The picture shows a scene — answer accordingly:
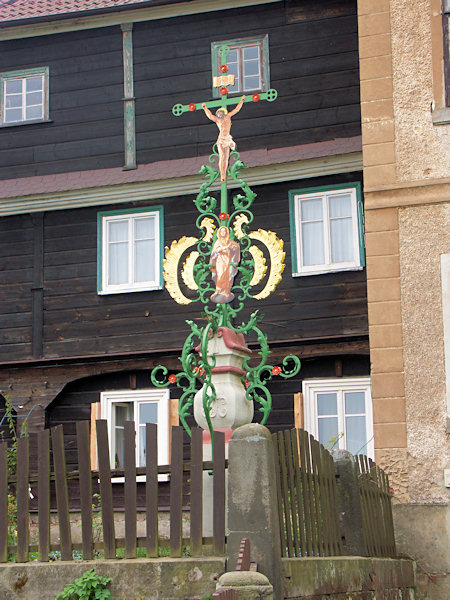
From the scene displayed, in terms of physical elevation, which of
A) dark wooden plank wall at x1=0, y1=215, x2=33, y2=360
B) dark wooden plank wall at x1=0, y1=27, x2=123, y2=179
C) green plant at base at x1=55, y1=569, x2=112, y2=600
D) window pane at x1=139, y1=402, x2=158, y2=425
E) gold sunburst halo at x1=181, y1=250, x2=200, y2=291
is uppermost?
dark wooden plank wall at x1=0, y1=27, x2=123, y2=179

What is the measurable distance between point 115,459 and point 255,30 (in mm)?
7457

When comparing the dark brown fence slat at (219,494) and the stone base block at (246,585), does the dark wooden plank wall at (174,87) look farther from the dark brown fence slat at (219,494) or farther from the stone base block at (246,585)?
the stone base block at (246,585)

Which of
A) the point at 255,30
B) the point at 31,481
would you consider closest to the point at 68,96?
the point at 255,30

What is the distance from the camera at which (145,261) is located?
58.4 feet

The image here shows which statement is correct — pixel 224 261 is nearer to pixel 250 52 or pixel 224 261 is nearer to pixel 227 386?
pixel 227 386

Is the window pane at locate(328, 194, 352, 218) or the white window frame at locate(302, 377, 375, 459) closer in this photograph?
the white window frame at locate(302, 377, 375, 459)

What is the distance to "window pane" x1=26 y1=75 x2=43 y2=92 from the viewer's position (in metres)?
18.9

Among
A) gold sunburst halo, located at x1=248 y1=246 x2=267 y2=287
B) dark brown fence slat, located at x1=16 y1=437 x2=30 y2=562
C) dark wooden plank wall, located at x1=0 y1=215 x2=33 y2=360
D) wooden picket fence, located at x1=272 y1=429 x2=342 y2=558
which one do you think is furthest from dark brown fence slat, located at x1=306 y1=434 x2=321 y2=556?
dark wooden plank wall, located at x1=0 y1=215 x2=33 y2=360

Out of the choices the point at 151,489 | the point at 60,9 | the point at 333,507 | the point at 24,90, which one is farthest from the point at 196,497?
the point at 60,9

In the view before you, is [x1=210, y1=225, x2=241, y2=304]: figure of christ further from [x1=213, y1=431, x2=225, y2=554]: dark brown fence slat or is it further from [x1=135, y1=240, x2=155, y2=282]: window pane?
[x1=135, y1=240, x2=155, y2=282]: window pane

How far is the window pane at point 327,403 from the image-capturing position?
16597 millimetres

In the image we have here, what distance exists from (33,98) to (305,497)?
1292 cm

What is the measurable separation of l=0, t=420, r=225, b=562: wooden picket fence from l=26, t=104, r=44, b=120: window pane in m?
12.4

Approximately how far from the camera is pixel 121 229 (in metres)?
18.0
